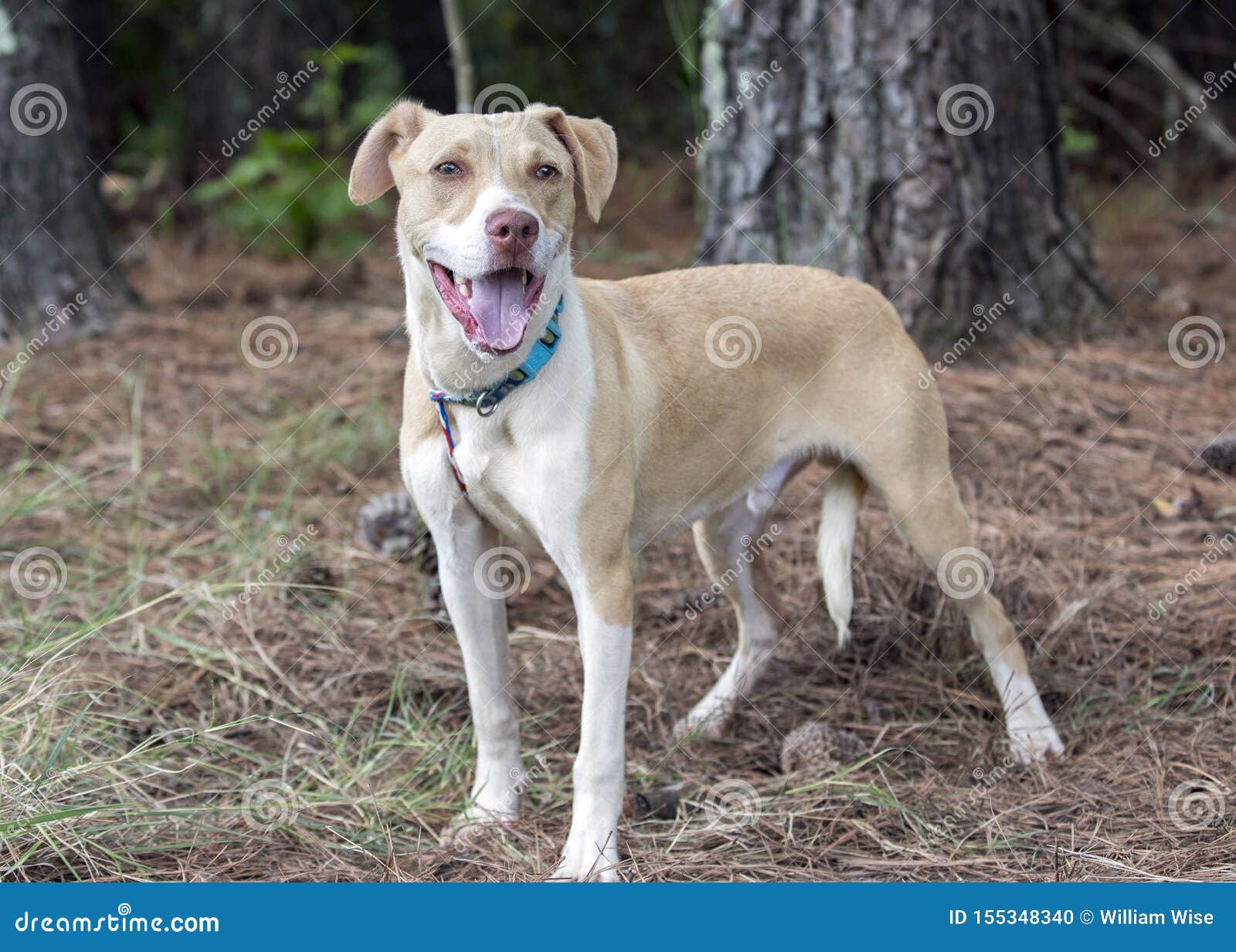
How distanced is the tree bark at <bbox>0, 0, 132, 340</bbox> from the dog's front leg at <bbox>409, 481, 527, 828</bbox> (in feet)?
12.0

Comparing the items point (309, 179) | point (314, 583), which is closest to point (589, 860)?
point (314, 583)

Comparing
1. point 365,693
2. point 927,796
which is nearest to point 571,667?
point 365,693

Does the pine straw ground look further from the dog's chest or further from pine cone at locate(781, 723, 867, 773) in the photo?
the dog's chest

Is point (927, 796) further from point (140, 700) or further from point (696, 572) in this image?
point (140, 700)

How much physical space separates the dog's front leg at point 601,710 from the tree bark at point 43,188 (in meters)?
4.09

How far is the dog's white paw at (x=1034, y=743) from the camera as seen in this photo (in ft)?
11.5

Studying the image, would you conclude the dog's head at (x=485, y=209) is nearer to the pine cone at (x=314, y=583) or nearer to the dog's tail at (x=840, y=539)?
the dog's tail at (x=840, y=539)

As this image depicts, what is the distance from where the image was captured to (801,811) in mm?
3094

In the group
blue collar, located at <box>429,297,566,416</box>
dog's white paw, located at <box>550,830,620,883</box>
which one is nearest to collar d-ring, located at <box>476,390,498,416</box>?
blue collar, located at <box>429,297,566,416</box>

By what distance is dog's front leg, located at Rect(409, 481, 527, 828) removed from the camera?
3.12 metres

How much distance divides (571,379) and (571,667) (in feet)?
4.30

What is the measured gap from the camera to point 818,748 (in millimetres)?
3422

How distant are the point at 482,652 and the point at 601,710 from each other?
0.45m

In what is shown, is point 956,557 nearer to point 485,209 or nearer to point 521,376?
point 521,376
